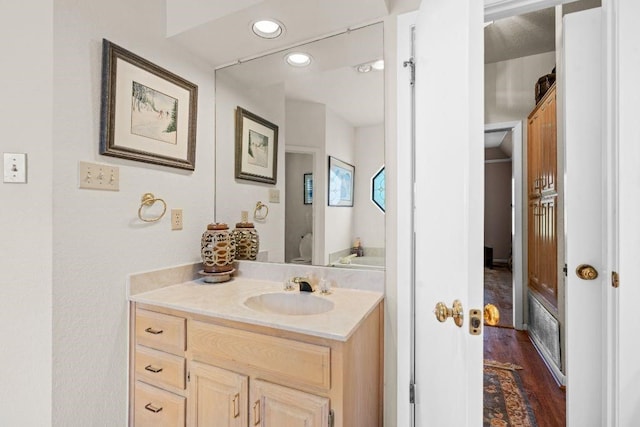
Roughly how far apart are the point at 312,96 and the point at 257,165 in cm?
51

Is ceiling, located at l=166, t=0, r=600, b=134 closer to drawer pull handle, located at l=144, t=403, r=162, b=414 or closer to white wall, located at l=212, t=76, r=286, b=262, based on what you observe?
white wall, located at l=212, t=76, r=286, b=262

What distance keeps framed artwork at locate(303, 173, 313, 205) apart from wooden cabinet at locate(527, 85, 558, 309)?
1803 mm

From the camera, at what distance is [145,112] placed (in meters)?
1.47

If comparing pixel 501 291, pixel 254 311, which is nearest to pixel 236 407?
pixel 254 311

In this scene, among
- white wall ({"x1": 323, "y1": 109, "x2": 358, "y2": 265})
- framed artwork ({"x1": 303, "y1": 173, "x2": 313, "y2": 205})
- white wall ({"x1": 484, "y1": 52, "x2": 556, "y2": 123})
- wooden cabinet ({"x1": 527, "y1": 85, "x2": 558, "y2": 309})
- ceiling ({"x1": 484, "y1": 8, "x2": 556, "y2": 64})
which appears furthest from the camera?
white wall ({"x1": 484, "y1": 52, "x2": 556, "y2": 123})

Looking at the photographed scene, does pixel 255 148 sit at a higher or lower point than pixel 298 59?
lower

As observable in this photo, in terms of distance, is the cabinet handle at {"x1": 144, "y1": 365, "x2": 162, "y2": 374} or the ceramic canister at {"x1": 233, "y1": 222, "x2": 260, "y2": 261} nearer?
the cabinet handle at {"x1": 144, "y1": 365, "x2": 162, "y2": 374}

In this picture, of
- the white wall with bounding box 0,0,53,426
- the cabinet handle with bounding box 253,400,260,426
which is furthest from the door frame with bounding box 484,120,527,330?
the white wall with bounding box 0,0,53,426

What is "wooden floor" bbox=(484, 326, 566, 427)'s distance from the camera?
1.82 metres

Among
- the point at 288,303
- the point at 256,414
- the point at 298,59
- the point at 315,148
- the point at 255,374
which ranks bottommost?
the point at 256,414

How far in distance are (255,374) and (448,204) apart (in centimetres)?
89

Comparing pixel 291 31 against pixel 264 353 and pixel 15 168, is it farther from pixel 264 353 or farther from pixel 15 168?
pixel 264 353
